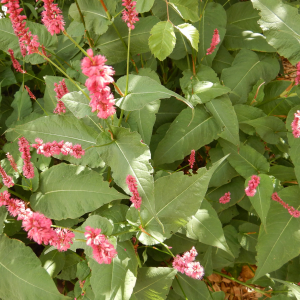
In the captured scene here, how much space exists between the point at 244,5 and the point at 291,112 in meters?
0.93

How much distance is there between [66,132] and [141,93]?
51 cm

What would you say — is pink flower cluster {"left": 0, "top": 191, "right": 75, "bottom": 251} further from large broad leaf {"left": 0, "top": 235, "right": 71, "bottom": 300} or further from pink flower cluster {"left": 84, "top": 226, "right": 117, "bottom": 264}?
large broad leaf {"left": 0, "top": 235, "right": 71, "bottom": 300}

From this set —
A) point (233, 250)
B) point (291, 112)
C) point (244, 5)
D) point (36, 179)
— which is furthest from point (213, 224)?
point (244, 5)

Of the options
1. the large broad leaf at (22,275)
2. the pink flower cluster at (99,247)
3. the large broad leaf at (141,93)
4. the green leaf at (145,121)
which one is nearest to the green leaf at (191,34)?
the large broad leaf at (141,93)

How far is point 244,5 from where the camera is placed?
1868 mm

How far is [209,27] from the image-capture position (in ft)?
5.47

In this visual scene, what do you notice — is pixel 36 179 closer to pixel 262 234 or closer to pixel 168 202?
pixel 168 202

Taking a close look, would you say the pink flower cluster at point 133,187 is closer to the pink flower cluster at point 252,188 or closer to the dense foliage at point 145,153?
the dense foliage at point 145,153

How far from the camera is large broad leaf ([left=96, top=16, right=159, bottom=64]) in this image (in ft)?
4.91

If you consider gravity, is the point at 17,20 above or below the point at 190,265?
above

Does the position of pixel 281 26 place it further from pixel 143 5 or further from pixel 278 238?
pixel 278 238

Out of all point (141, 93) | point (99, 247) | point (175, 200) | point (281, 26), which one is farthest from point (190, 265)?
point (281, 26)

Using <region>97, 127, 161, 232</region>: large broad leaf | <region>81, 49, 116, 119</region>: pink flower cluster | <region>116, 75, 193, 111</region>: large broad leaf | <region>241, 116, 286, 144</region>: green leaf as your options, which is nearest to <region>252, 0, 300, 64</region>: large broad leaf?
<region>241, 116, 286, 144</region>: green leaf

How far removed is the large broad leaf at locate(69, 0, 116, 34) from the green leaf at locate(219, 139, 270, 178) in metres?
0.99
